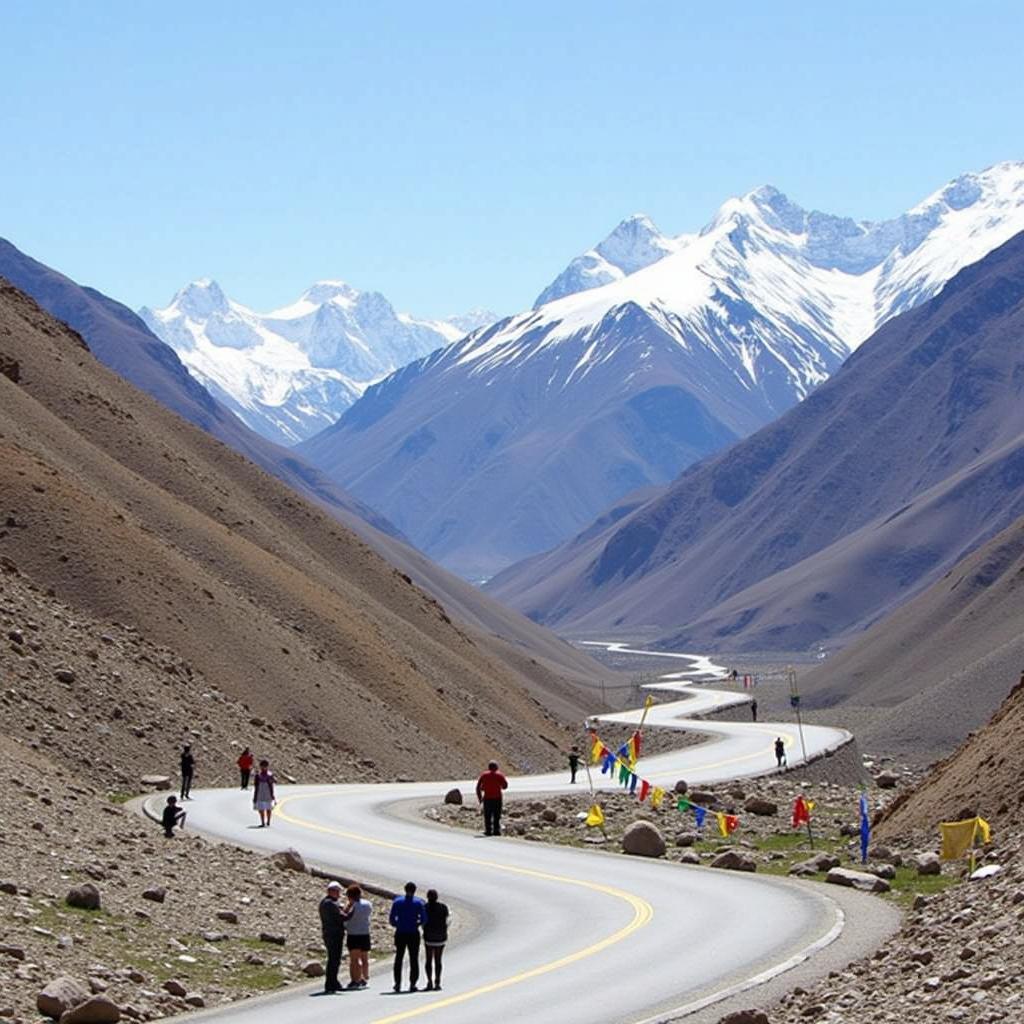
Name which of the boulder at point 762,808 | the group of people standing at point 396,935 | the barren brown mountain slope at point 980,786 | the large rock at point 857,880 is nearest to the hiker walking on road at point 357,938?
the group of people standing at point 396,935

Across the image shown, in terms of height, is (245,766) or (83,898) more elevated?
(245,766)

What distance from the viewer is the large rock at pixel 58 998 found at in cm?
2070

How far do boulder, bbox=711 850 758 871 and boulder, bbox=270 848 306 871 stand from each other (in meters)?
7.77

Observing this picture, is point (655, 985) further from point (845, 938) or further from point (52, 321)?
point (52, 321)

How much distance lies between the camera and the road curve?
2300 centimetres

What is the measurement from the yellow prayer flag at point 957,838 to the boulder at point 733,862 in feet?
16.1

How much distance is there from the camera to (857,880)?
104ft

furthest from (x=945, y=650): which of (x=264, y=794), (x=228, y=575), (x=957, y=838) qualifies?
(x=957, y=838)

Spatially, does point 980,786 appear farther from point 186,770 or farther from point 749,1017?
point 186,770

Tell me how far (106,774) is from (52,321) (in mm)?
56239

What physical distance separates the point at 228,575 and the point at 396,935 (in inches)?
1962

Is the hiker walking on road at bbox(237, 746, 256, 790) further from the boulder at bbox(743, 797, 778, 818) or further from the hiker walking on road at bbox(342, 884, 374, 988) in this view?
the hiker walking on road at bbox(342, 884, 374, 988)

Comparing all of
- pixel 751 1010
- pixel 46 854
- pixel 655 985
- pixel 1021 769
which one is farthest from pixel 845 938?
pixel 46 854

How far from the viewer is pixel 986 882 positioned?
2628 centimetres
